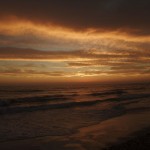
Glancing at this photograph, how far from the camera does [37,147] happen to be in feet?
39.5

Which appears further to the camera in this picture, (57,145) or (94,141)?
(94,141)

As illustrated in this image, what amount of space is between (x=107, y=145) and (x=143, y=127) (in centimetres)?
531

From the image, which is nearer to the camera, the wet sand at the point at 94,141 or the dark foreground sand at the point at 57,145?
the dark foreground sand at the point at 57,145

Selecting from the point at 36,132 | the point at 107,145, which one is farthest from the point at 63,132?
the point at 107,145

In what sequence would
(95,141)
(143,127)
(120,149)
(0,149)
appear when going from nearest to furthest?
(120,149), (0,149), (95,141), (143,127)

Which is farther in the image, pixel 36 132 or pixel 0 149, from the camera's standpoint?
pixel 36 132

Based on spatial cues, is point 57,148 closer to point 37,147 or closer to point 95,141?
point 37,147

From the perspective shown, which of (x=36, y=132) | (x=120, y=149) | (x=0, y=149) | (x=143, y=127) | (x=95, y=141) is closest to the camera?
(x=120, y=149)

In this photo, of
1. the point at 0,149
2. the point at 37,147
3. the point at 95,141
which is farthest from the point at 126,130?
the point at 0,149

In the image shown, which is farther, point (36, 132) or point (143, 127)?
point (143, 127)

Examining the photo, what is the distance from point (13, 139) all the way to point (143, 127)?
8.09 m

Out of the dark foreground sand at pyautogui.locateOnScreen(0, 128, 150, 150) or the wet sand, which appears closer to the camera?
the dark foreground sand at pyautogui.locateOnScreen(0, 128, 150, 150)

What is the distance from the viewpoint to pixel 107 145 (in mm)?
12211

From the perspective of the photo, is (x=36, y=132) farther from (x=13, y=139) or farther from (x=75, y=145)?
(x=75, y=145)
